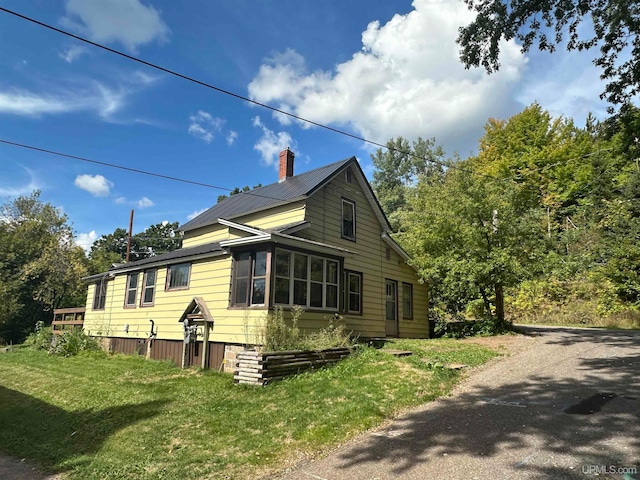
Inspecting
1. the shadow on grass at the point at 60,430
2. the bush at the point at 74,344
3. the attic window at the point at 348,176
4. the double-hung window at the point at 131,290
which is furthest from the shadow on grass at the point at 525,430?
the bush at the point at 74,344

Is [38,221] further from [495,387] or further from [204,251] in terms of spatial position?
[495,387]

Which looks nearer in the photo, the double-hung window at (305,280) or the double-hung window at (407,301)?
the double-hung window at (305,280)

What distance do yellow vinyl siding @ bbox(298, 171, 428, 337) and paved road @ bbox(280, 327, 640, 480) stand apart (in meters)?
6.71

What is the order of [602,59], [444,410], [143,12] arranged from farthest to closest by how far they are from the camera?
[602,59] < [143,12] < [444,410]

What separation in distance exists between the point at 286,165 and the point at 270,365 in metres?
10.6

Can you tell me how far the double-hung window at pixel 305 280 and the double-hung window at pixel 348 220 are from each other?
2350 mm

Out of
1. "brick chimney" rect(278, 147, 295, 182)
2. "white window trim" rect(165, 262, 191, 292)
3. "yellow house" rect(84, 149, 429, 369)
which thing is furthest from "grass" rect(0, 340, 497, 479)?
"brick chimney" rect(278, 147, 295, 182)

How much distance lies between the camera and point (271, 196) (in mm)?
15594

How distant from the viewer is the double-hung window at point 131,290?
16.3m

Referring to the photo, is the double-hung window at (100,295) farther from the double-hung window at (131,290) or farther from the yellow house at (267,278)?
the double-hung window at (131,290)

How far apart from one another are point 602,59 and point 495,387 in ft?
30.6

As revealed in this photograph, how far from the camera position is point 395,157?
159 feet

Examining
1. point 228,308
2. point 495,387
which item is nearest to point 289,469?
point 495,387

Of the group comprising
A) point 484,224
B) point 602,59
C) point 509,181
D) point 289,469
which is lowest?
point 289,469
